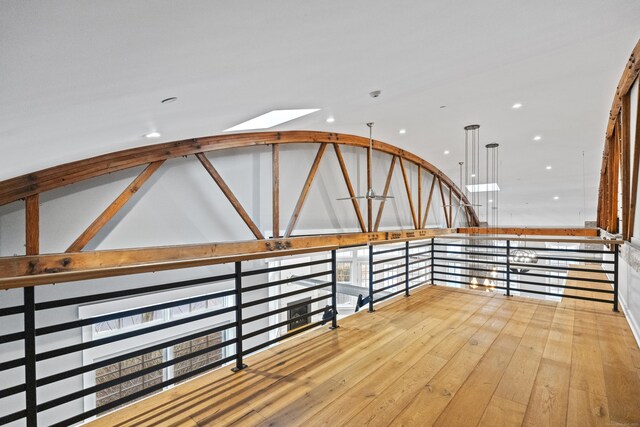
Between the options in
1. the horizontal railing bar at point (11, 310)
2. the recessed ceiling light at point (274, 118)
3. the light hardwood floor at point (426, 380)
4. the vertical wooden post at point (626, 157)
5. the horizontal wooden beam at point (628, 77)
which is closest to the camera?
the horizontal railing bar at point (11, 310)

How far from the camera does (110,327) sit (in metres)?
5.11

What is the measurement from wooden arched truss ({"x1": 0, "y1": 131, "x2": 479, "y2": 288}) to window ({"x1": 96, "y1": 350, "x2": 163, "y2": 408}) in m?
1.83

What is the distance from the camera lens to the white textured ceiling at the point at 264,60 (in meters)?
1.27

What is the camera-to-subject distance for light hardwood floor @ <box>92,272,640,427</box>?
1.97 meters

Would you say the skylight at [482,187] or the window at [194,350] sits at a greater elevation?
the skylight at [482,187]

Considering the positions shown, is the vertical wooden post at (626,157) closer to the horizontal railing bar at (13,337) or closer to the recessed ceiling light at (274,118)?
the recessed ceiling light at (274,118)

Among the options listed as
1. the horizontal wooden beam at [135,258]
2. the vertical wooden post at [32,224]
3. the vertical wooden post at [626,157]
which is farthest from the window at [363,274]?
the vertical wooden post at [32,224]

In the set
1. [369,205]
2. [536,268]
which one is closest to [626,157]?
[536,268]

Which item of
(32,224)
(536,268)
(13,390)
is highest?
(32,224)

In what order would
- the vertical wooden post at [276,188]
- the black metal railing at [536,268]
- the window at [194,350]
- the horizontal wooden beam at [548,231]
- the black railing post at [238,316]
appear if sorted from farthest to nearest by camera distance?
the horizontal wooden beam at [548,231]
the vertical wooden post at [276,188]
the window at [194,350]
the black metal railing at [536,268]
the black railing post at [238,316]

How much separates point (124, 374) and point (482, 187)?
37.7 ft

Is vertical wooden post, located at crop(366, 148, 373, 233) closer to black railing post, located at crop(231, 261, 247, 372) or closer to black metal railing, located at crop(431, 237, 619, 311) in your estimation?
black metal railing, located at crop(431, 237, 619, 311)

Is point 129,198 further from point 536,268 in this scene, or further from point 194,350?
point 536,268

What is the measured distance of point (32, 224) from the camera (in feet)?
13.2
